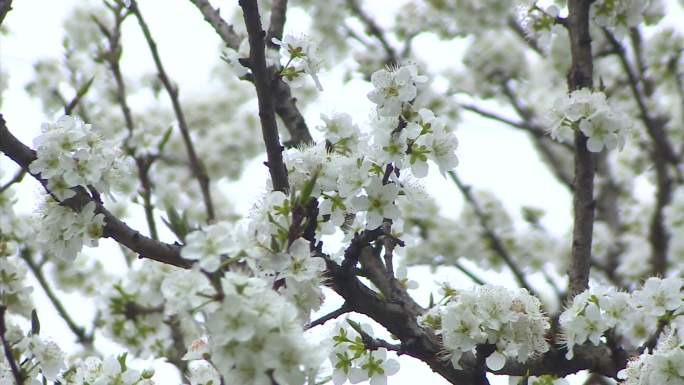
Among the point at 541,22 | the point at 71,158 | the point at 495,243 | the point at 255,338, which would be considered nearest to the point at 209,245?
the point at 255,338

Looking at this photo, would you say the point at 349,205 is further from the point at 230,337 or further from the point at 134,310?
the point at 134,310

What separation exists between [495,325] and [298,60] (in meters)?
1.13

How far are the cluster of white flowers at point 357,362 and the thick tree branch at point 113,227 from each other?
0.57 metres

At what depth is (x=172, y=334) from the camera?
15.3 ft

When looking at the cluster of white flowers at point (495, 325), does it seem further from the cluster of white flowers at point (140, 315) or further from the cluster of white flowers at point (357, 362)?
the cluster of white flowers at point (140, 315)

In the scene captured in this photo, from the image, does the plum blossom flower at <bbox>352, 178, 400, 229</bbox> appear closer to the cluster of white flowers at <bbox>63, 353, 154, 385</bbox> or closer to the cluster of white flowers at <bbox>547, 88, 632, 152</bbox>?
the cluster of white flowers at <bbox>63, 353, 154, 385</bbox>

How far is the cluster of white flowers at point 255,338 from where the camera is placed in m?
1.77

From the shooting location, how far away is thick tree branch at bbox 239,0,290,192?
2.52 meters

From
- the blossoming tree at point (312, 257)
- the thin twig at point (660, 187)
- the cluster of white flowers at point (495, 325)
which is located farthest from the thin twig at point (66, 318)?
the thin twig at point (660, 187)

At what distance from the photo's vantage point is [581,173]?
368 cm

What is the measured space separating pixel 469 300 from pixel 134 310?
2.69 meters

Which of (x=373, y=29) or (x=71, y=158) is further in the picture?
(x=373, y=29)

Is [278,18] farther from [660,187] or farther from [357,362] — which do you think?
[660,187]

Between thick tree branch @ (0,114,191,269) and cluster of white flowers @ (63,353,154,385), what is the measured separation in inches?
21.8
